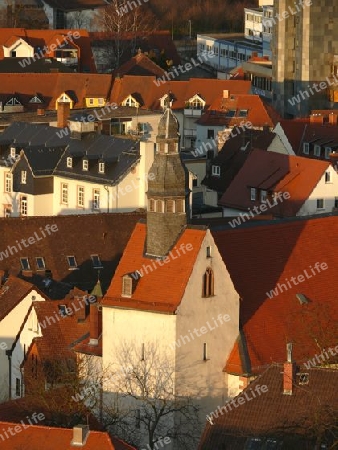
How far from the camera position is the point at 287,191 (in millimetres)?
102438

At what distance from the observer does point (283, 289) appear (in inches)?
3191

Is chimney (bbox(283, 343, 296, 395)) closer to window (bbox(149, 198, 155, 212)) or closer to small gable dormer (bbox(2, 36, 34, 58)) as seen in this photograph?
window (bbox(149, 198, 155, 212))

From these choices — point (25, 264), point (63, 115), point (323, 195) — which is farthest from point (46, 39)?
point (25, 264)

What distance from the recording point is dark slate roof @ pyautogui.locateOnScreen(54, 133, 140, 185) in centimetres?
10756

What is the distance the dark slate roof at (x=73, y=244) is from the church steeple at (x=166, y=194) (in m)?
13.9

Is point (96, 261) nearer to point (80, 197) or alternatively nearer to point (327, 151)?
point (80, 197)

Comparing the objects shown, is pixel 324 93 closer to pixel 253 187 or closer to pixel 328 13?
pixel 328 13

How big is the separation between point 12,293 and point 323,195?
19.7 metres

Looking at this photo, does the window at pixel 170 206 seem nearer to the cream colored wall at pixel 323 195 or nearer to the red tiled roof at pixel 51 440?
Result: the red tiled roof at pixel 51 440

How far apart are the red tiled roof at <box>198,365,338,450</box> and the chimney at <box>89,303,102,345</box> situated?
957cm

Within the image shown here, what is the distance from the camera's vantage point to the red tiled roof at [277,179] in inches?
3996

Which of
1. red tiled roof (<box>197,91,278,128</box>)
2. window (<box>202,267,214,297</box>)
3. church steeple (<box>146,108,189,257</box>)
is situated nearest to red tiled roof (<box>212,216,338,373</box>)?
window (<box>202,267,214,297</box>)

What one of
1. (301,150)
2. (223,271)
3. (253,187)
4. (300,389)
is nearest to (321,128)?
(301,150)

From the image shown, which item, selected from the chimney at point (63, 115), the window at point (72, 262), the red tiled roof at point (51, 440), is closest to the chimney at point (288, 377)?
the red tiled roof at point (51, 440)
